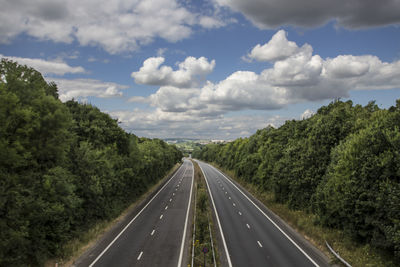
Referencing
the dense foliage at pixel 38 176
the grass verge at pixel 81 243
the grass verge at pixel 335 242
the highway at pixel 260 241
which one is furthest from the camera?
the highway at pixel 260 241

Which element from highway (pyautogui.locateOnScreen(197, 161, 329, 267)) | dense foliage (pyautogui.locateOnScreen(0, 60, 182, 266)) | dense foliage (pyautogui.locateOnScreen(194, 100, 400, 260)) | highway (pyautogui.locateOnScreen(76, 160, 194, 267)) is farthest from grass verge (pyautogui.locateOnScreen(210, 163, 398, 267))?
dense foliage (pyautogui.locateOnScreen(0, 60, 182, 266))

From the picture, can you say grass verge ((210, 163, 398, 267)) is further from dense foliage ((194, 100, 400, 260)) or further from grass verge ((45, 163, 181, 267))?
grass verge ((45, 163, 181, 267))

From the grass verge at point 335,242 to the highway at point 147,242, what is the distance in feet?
35.0

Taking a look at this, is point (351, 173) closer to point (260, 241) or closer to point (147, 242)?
point (260, 241)

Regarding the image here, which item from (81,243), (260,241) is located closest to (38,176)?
(81,243)

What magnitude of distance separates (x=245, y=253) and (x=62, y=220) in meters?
13.5

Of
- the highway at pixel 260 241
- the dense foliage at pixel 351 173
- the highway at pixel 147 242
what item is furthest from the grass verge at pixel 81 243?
the dense foliage at pixel 351 173

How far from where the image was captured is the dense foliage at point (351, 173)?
16.1 m

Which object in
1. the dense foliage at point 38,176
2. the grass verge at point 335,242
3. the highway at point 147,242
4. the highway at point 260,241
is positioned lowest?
the highway at point 147,242

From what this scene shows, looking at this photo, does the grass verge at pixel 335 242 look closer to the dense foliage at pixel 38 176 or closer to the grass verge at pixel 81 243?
the grass verge at pixel 81 243

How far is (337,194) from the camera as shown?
20.0 metres

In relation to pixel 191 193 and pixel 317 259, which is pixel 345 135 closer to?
pixel 317 259

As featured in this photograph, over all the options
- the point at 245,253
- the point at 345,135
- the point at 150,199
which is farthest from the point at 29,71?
the point at 345,135

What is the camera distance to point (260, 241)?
69.7ft
